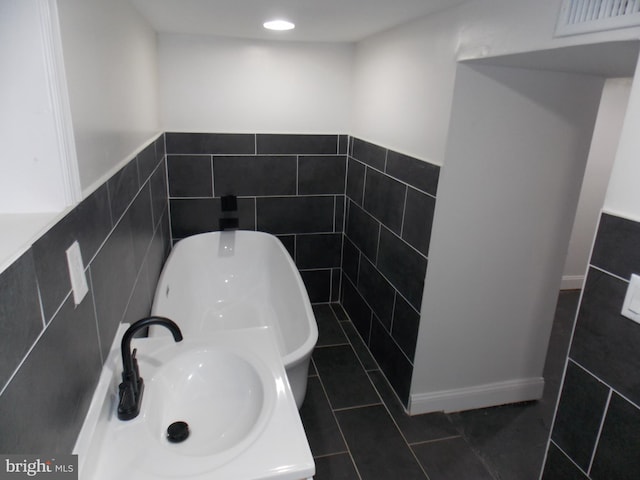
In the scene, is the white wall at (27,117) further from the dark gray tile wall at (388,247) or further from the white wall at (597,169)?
the white wall at (597,169)

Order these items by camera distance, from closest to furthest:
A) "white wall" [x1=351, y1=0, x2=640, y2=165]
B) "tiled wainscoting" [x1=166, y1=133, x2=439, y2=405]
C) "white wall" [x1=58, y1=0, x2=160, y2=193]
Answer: "white wall" [x1=58, y1=0, x2=160, y2=193], "white wall" [x1=351, y1=0, x2=640, y2=165], "tiled wainscoting" [x1=166, y1=133, x2=439, y2=405]

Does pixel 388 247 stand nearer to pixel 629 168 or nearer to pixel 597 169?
pixel 629 168

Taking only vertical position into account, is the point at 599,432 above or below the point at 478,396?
above

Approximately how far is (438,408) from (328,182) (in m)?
1.75

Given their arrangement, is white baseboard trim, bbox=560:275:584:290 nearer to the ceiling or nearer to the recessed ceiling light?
the ceiling

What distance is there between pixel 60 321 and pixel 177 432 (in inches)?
16.7

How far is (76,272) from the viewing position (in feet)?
3.19

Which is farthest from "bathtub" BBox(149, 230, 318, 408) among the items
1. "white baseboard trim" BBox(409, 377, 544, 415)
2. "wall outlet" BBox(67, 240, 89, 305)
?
"wall outlet" BBox(67, 240, 89, 305)

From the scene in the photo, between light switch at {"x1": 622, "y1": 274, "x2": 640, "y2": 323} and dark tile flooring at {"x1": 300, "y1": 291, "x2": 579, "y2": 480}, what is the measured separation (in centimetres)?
123

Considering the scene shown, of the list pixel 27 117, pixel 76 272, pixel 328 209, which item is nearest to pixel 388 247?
pixel 328 209

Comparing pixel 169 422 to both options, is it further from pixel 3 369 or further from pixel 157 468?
pixel 3 369

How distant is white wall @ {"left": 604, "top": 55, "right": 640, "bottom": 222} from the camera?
1.12 m

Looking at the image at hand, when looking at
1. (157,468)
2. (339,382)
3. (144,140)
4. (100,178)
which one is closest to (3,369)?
(157,468)

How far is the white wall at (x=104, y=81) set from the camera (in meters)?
1.05
